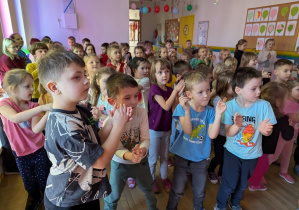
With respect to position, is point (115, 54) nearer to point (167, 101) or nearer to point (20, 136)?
point (167, 101)

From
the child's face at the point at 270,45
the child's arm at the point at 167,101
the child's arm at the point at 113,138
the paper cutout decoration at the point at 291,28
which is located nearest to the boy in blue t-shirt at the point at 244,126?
the child's arm at the point at 167,101

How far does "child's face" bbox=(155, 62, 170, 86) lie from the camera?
189 cm

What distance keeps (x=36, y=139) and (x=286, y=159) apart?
8.67ft

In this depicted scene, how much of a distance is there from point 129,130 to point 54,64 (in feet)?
2.25

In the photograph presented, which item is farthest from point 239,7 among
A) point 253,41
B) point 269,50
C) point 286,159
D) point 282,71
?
point 286,159

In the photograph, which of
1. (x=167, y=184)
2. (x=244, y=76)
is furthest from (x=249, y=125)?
(x=167, y=184)

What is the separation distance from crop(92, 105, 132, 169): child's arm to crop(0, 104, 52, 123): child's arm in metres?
0.63

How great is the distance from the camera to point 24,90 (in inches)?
59.4

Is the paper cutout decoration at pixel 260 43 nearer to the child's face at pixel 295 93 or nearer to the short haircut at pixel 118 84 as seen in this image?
the child's face at pixel 295 93

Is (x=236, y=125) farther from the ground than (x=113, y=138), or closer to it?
closer to it

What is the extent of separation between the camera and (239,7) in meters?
5.78

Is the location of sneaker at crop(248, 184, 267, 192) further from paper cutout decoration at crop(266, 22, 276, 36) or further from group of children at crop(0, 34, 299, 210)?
paper cutout decoration at crop(266, 22, 276, 36)

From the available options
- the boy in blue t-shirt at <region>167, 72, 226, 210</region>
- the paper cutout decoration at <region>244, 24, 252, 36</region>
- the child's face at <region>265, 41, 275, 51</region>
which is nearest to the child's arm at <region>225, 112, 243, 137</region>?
the boy in blue t-shirt at <region>167, 72, 226, 210</region>

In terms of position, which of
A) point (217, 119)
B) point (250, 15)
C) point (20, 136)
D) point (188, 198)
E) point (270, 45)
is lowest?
point (188, 198)
